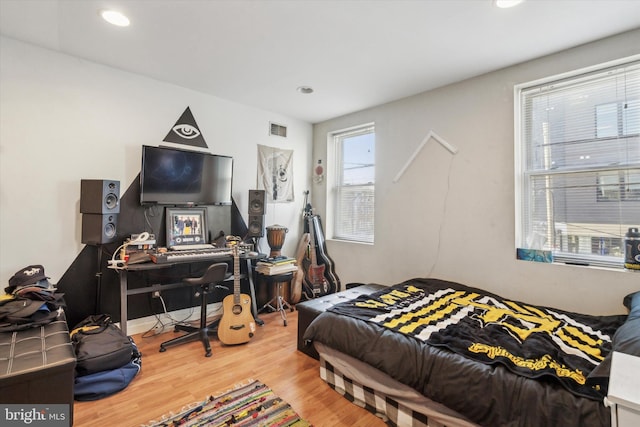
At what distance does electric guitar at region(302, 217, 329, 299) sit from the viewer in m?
3.89

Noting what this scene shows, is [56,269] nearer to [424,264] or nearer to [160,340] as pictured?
[160,340]

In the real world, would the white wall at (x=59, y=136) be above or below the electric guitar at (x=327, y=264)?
above

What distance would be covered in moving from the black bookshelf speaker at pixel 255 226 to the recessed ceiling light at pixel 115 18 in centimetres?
202

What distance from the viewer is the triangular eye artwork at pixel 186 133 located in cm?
312

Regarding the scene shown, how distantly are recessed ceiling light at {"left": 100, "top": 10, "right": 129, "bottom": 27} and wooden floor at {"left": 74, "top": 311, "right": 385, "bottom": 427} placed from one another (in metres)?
2.49

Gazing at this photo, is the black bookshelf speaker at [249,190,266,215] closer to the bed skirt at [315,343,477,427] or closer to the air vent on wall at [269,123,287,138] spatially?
the air vent on wall at [269,123,287,138]

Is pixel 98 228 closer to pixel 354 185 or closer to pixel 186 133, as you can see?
pixel 186 133

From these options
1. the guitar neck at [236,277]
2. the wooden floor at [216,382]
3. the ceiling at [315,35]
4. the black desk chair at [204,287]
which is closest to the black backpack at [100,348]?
the wooden floor at [216,382]

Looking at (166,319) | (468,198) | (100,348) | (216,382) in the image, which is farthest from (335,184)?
(100,348)

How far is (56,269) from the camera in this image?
2508 mm

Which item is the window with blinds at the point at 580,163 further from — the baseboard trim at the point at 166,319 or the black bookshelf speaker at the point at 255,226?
the baseboard trim at the point at 166,319

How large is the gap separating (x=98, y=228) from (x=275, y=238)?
1.74m

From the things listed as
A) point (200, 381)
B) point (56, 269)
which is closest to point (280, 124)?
point (56, 269)

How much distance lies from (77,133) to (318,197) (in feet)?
8.98
